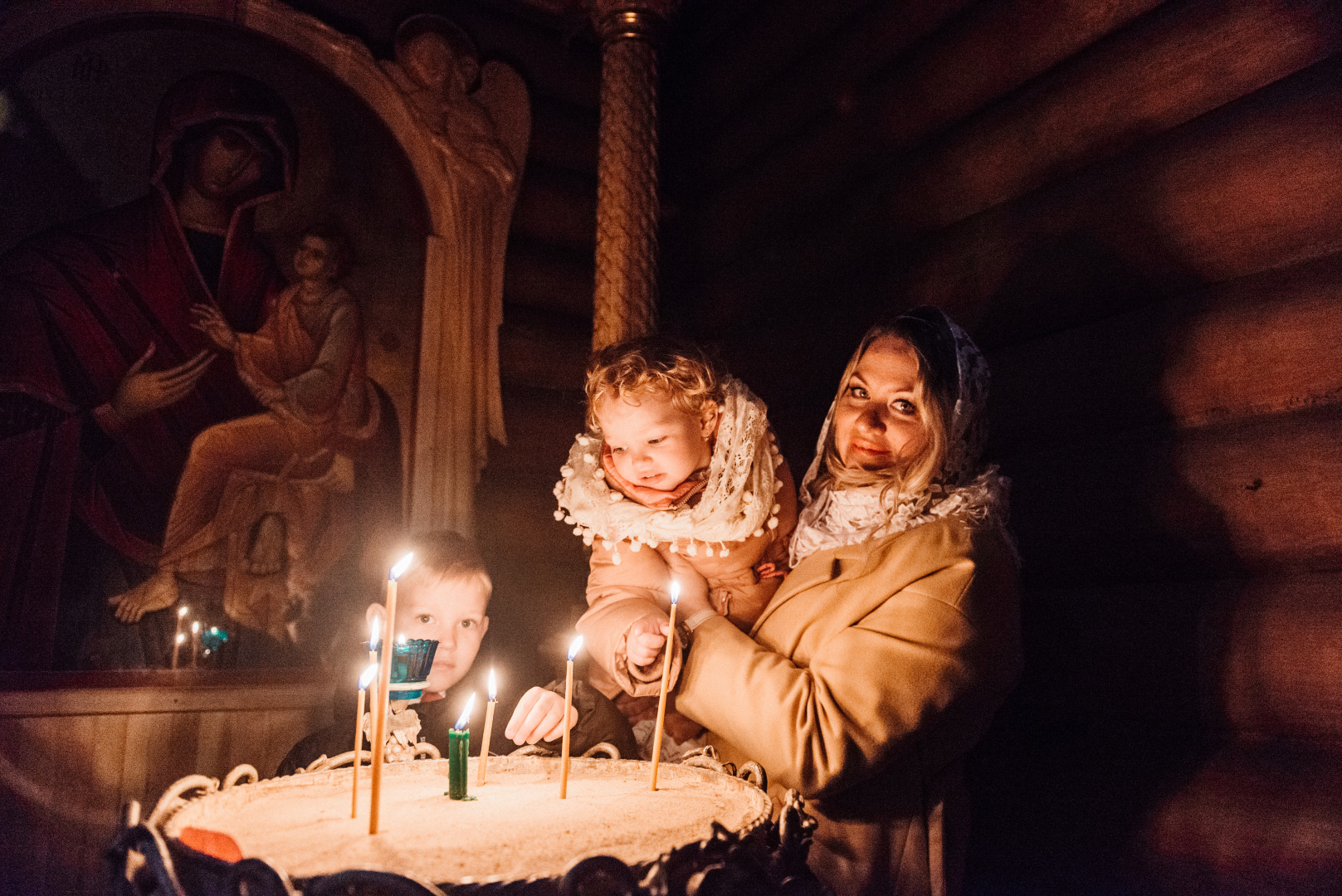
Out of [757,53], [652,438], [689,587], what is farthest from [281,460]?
[757,53]

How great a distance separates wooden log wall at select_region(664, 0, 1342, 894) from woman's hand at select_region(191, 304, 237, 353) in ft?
7.73

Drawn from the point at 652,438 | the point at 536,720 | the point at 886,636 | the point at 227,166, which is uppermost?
the point at 227,166

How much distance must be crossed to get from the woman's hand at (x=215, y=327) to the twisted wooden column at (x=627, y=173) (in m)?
1.35

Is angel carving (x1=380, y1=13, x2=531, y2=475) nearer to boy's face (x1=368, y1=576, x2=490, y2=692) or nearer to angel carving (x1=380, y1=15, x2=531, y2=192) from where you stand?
angel carving (x1=380, y1=15, x2=531, y2=192)

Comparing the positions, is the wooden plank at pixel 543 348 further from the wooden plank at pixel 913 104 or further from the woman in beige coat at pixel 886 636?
the woman in beige coat at pixel 886 636

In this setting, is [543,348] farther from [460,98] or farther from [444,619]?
[444,619]

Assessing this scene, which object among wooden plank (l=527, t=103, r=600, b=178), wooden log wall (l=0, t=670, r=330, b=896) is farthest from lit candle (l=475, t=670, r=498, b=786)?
wooden plank (l=527, t=103, r=600, b=178)

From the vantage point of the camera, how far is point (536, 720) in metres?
2.08

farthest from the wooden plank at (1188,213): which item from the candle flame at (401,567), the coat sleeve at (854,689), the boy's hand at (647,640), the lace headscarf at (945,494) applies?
the candle flame at (401,567)

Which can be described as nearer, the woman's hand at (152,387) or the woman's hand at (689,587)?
the woman's hand at (689,587)

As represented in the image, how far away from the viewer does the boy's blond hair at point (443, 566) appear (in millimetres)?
2748

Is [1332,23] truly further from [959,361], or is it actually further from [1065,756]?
[1065,756]

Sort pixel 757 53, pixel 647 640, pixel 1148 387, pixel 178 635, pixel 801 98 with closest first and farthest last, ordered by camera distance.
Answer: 1. pixel 647 640
2. pixel 1148 387
3. pixel 178 635
4. pixel 801 98
5. pixel 757 53

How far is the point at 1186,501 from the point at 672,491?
128 cm
